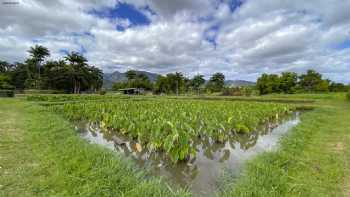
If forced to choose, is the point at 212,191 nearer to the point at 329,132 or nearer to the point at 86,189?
the point at 86,189

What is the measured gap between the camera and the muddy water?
3.88 m

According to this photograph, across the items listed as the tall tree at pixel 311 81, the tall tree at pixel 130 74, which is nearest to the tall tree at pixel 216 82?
the tall tree at pixel 311 81

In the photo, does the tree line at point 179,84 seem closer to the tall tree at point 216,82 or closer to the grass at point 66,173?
the tall tree at point 216,82

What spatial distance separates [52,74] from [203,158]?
47534mm

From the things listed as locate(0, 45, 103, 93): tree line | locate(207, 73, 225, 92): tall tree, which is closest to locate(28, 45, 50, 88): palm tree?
locate(0, 45, 103, 93): tree line

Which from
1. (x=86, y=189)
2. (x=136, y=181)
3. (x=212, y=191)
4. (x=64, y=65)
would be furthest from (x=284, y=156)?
(x=64, y=65)

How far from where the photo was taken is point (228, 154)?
5.46m

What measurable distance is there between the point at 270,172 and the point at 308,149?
230 centimetres

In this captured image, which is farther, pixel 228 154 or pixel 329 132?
pixel 329 132

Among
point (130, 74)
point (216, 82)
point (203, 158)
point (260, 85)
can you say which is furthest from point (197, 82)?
point (203, 158)

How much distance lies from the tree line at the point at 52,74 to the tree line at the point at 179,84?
57.3 feet

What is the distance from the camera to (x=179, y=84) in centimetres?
5816

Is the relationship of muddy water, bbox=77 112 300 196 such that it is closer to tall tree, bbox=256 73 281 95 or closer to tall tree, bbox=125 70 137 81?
tall tree, bbox=256 73 281 95

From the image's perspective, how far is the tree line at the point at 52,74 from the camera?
43.4 meters
